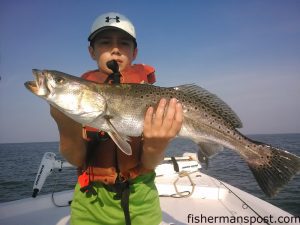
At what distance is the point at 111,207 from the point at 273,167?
2189 mm

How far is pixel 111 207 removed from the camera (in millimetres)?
3588

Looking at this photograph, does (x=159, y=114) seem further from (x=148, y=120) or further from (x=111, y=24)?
(x=111, y=24)

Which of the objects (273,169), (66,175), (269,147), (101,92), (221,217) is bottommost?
(66,175)

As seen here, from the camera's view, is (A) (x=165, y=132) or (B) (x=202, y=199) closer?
(A) (x=165, y=132)

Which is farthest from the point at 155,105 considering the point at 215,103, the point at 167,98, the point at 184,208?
the point at 184,208

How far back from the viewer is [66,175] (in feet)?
74.9

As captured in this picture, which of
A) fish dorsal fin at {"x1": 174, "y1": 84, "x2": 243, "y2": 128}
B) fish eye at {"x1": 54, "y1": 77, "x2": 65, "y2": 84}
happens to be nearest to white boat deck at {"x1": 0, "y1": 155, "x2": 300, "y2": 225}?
fish dorsal fin at {"x1": 174, "y1": 84, "x2": 243, "y2": 128}

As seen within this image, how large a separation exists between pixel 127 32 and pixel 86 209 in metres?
2.46

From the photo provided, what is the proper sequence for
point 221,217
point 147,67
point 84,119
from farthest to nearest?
point 221,217 → point 147,67 → point 84,119

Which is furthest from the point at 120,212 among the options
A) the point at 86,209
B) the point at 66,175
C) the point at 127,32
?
the point at 66,175

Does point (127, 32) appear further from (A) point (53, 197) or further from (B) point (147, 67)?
(A) point (53, 197)

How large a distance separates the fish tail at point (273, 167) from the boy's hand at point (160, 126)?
120 centimetres

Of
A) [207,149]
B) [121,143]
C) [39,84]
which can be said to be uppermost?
[39,84]

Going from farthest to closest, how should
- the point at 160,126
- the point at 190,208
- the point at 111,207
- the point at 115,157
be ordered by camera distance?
1. the point at 190,208
2. the point at 115,157
3. the point at 111,207
4. the point at 160,126
